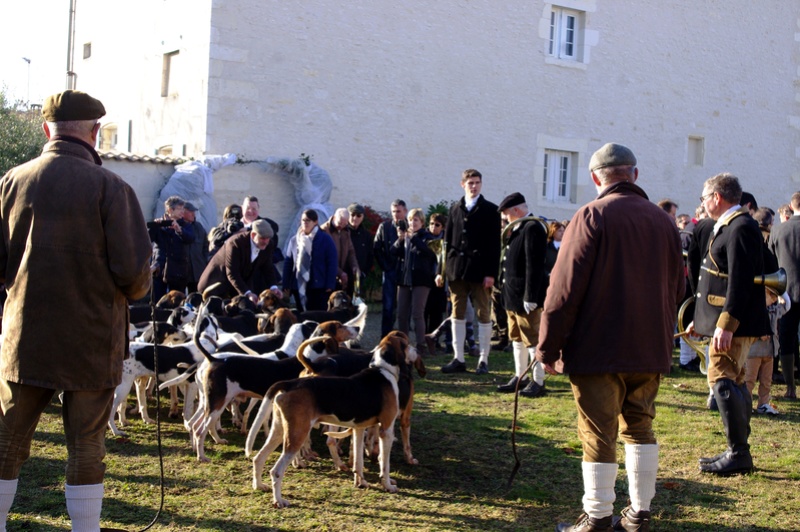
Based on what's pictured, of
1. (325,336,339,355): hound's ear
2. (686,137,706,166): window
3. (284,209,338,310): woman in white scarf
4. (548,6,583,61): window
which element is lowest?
(325,336,339,355): hound's ear

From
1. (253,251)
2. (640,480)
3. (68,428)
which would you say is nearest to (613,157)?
(640,480)

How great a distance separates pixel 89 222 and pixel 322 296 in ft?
21.9

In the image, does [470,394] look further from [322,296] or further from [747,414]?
[747,414]

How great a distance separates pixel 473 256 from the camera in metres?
9.47

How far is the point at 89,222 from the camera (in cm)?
387

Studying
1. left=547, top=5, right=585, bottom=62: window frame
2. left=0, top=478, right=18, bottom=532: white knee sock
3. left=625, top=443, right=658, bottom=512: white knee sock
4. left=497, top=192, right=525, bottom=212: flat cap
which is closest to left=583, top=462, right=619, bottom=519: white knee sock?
left=625, top=443, right=658, bottom=512: white knee sock

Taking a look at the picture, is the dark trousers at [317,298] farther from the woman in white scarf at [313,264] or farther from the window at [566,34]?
the window at [566,34]

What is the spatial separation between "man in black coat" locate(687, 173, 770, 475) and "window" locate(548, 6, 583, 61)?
15.4 metres

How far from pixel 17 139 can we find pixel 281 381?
11.7 metres

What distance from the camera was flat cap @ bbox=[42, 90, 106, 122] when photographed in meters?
4.00

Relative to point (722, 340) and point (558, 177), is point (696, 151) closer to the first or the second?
point (558, 177)

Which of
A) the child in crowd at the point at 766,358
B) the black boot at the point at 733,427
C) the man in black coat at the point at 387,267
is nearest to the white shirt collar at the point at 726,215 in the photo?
the black boot at the point at 733,427

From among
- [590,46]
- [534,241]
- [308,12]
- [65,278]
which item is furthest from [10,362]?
[590,46]

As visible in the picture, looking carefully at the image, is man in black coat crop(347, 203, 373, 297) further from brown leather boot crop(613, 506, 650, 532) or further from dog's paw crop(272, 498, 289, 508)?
brown leather boot crop(613, 506, 650, 532)
